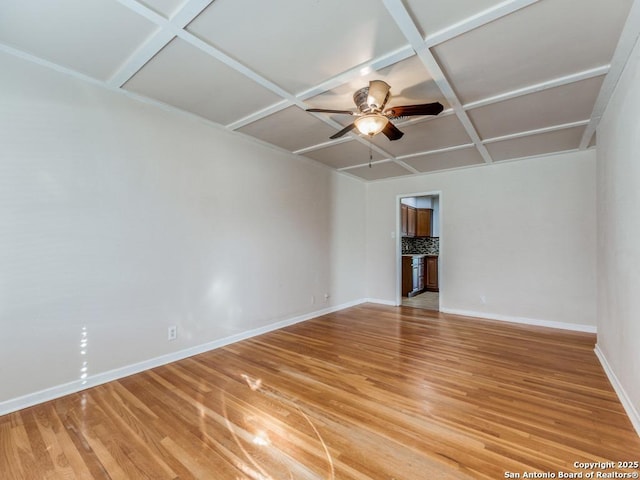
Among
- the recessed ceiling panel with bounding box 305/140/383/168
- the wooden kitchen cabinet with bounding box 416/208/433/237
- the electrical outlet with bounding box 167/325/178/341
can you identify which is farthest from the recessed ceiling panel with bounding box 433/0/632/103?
the wooden kitchen cabinet with bounding box 416/208/433/237

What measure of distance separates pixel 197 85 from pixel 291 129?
1123 millimetres

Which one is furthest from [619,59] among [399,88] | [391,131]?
[391,131]

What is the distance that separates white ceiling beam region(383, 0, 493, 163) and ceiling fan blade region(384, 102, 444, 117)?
0.73 feet

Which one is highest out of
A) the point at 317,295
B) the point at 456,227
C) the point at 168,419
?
the point at 456,227

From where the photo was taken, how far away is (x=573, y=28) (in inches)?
70.9

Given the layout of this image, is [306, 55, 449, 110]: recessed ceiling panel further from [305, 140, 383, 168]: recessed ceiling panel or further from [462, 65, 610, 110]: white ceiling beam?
[305, 140, 383, 168]: recessed ceiling panel

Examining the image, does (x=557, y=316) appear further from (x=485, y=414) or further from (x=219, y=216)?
(x=219, y=216)

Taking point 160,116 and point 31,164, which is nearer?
point 31,164

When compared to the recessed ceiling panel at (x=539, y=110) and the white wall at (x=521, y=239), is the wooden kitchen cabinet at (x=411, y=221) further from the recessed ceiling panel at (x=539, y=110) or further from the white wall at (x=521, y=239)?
the recessed ceiling panel at (x=539, y=110)

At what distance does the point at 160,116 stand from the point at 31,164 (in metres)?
1.11

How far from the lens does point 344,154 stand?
4.27 m

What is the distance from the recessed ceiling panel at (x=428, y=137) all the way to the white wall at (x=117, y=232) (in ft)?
5.11

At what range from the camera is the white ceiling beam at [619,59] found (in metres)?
1.71

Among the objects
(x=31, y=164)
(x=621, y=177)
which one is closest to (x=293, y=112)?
(x=31, y=164)
